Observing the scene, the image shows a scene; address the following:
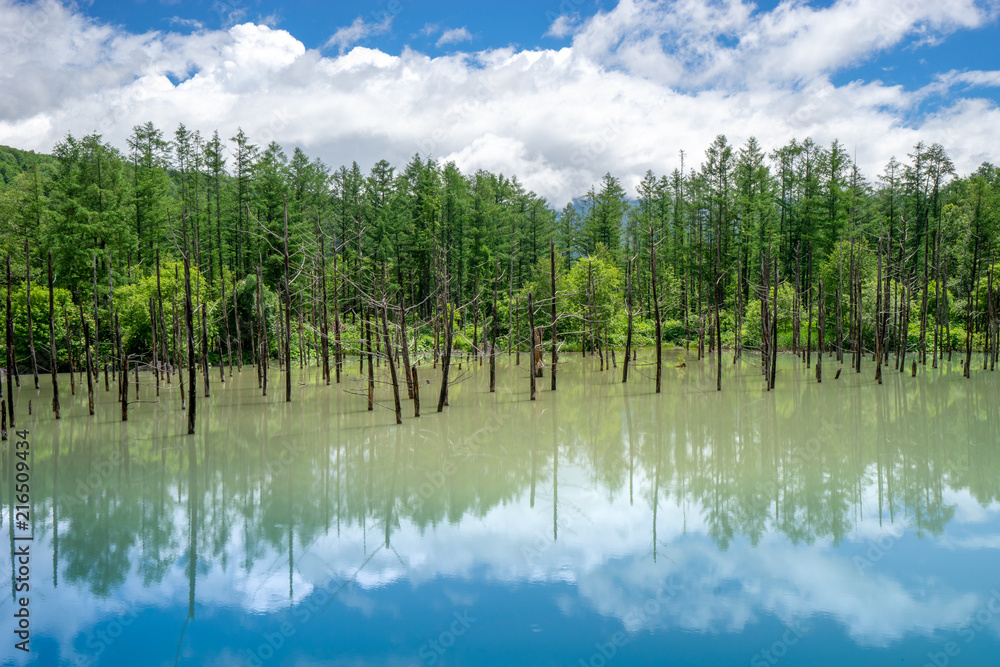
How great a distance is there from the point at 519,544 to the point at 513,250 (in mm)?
24874

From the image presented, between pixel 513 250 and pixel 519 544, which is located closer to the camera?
pixel 519 544

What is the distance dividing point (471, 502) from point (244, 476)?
203 inches

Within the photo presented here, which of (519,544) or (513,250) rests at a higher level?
(513,250)

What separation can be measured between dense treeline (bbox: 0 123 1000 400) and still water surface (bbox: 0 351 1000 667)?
1002 cm

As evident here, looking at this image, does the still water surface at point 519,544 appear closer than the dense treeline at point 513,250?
Yes

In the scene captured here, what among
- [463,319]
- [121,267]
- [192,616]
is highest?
[121,267]

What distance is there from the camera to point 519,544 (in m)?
8.84

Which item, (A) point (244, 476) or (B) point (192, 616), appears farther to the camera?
(A) point (244, 476)

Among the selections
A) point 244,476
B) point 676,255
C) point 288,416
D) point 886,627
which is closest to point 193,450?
point 244,476

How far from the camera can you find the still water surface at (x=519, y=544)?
6395 mm

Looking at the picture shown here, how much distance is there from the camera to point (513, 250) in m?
32.5

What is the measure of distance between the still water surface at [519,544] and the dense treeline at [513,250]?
10.0m

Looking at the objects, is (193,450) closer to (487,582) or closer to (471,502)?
(471,502)

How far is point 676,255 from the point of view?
171ft
